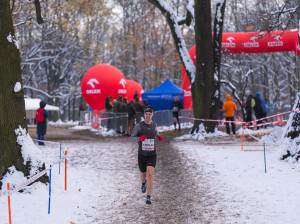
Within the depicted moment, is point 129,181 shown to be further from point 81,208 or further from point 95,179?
point 81,208

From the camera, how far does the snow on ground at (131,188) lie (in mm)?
5641

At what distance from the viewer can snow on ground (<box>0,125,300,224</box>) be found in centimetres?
564

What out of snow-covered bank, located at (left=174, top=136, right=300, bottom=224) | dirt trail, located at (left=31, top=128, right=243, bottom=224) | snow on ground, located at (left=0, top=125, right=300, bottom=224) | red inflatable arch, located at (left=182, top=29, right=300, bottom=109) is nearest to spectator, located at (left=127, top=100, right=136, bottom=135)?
red inflatable arch, located at (left=182, top=29, right=300, bottom=109)

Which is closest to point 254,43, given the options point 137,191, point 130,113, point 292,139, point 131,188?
point 130,113

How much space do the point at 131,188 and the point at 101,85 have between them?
51.8 feet

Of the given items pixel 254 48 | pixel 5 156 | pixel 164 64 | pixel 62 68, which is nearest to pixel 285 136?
pixel 5 156

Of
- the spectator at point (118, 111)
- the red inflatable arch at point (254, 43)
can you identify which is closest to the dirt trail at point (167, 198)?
the spectator at point (118, 111)

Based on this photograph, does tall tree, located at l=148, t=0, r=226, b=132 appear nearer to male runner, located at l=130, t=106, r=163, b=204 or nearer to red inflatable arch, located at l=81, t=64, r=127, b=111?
red inflatable arch, located at l=81, t=64, r=127, b=111

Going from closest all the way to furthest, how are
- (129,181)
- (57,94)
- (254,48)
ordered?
1. (129,181)
2. (254,48)
3. (57,94)

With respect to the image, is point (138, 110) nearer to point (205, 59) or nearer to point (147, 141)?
point (205, 59)

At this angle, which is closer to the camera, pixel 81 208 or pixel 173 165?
pixel 81 208

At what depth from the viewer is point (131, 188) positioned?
7.73m

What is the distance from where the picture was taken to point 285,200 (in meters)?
6.27

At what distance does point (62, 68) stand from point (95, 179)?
33.6 metres
